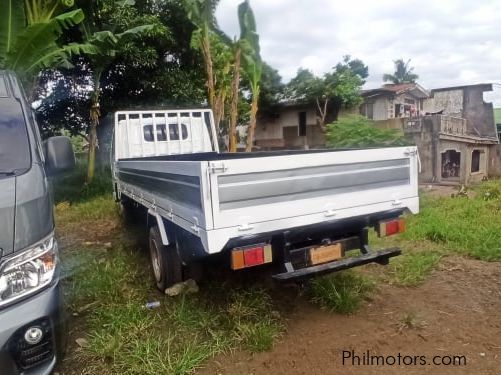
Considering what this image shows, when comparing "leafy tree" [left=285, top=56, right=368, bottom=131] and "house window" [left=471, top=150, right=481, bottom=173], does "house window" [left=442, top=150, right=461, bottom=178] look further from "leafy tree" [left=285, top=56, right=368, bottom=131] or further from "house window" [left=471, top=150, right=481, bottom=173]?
"leafy tree" [left=285, top=56, right=368, bottom=131]

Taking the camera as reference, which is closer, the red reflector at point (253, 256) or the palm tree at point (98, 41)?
the red reflector at point (253, 256)

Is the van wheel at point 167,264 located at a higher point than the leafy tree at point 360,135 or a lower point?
lower

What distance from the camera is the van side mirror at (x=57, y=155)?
294cm

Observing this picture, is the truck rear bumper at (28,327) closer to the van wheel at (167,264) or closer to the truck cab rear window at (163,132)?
the van wheel at (167,264)

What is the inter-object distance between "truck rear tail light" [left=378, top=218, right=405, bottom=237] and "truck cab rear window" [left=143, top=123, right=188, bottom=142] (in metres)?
4.06

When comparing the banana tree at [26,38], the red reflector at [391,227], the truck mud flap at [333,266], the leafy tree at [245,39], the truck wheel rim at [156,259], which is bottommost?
the truck wheel rim at [156,259]

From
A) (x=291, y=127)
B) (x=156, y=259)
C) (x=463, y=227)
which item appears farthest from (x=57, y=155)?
(x=291, y=127)

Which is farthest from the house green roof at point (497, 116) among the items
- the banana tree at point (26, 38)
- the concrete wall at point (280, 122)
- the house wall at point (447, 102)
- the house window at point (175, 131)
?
the banana tree at point (26, 38)

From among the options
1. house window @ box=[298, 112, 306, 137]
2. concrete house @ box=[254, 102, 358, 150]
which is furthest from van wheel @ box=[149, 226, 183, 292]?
house window @ box=[298, 112, 306, 137]

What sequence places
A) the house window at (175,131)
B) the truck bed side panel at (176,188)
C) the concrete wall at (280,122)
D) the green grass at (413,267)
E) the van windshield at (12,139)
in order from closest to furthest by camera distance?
the van windshield at (12,139)
the truck bed side panel at (176,188)
the green grass at (413,267)
the house window at (175,131)
the concrete wall at (280,122)

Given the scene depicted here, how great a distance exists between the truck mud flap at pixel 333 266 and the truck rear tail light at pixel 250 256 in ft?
0.65

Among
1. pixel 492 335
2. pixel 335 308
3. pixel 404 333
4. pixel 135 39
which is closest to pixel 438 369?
pixel 404 333

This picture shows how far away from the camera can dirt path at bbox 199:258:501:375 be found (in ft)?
8.77

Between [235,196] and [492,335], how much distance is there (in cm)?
232
